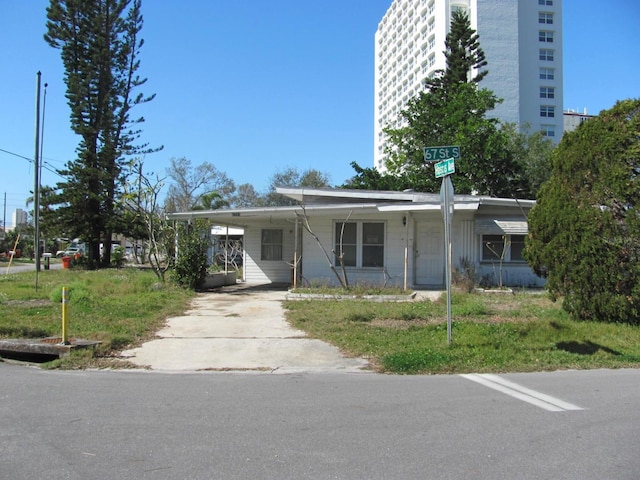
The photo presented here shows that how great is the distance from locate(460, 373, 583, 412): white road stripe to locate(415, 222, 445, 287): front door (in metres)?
10.8

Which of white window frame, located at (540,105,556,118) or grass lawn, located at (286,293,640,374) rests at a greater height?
white window frame, located at (540,105,556,118)

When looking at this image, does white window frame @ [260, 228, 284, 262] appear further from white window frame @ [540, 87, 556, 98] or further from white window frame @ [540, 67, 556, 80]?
white window frame @ [540, 67, 556, 80]

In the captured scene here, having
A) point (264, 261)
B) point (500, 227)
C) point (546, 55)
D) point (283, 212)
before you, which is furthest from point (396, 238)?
point (546, 55)

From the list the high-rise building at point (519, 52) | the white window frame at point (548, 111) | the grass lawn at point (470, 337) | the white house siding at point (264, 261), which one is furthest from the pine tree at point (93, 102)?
the white window frame at point (548, 111)

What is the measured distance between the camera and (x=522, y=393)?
633 cm

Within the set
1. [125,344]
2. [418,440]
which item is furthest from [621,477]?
[125,344]

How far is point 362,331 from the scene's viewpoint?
1012 cm

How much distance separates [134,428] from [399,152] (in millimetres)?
32720

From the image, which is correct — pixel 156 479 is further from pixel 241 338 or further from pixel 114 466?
pixel 241 338

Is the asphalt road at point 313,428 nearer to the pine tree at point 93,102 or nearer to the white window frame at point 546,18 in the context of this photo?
the pine tree at point 93,102

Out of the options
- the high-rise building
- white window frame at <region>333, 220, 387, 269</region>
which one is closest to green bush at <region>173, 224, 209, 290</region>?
white window frame at <region>333, 220, 387, 269</region>

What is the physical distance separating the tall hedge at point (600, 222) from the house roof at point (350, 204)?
5.39 metres

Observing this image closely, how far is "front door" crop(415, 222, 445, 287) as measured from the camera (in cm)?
1794

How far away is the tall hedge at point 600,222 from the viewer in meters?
10.0
